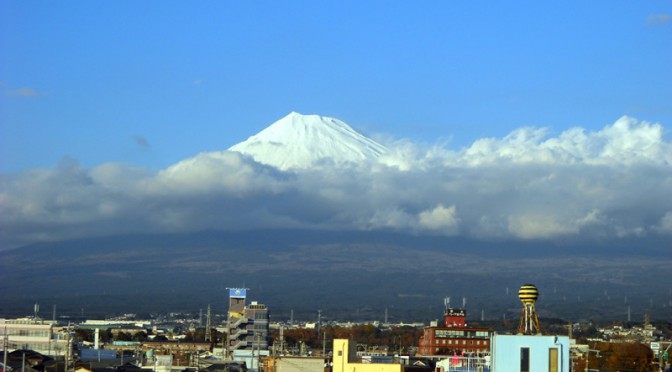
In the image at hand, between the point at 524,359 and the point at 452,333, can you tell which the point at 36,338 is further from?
the point at 524,359

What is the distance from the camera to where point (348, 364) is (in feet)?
143

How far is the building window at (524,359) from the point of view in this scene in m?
29.9

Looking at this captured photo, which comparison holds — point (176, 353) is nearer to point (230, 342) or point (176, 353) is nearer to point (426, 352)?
point (230, 342)

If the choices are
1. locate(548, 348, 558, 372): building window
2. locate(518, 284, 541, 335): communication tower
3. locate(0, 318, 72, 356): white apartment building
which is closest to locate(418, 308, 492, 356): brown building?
locate(0, 318, 72, 356): white apartment building

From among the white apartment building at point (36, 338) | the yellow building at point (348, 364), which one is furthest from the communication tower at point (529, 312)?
the white apartment building at point (36, 338)

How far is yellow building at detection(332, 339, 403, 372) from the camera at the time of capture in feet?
140

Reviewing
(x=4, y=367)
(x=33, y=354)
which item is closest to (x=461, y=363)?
(x=33, y=354)

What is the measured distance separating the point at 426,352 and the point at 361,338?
1463 inches

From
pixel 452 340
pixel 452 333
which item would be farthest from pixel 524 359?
pixel 452 333

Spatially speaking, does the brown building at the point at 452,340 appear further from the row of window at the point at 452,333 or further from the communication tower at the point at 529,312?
the communication tower at the point at 529,312

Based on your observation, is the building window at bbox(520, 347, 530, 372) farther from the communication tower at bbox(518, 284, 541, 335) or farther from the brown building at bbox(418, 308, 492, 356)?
the brown building at bbox(418, 308, 492, 356)

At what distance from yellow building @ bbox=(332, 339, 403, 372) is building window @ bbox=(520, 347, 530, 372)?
41.8ft

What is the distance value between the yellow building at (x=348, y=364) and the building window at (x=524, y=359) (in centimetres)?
1273

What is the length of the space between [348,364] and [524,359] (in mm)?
14029
